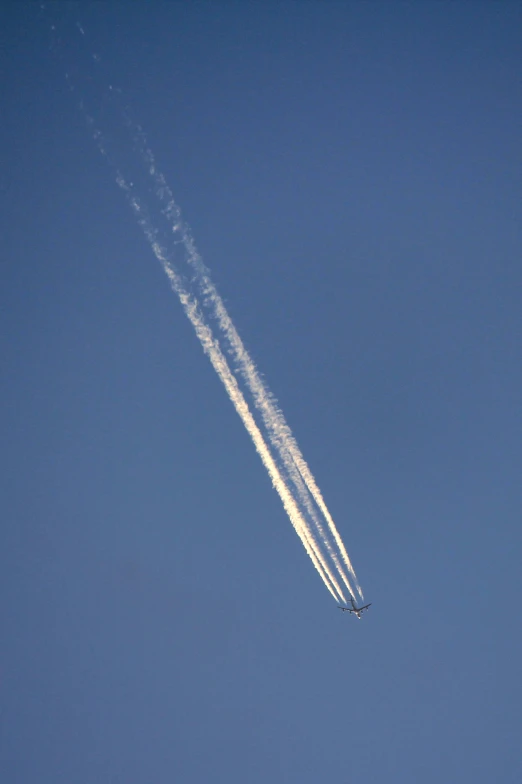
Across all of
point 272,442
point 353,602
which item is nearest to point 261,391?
point 272,442

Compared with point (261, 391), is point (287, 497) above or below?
below

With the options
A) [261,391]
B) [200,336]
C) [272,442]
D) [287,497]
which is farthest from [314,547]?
[200,336]

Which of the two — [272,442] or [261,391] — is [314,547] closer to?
[272,442]

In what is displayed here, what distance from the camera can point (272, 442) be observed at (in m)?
46.3

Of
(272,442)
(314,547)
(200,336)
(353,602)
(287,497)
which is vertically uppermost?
(200,336)

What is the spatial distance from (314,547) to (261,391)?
10141 mm

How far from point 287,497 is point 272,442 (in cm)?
366

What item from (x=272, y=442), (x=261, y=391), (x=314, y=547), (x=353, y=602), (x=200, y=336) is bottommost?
(x=353, y=602)

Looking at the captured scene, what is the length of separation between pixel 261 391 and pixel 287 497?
6803 millimetres

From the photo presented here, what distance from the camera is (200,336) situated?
4547 centimetres

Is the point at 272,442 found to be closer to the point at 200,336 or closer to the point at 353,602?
the point at 200,336

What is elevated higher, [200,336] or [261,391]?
[200,336]

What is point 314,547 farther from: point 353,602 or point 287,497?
point 353,602

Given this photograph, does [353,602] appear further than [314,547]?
Yes
